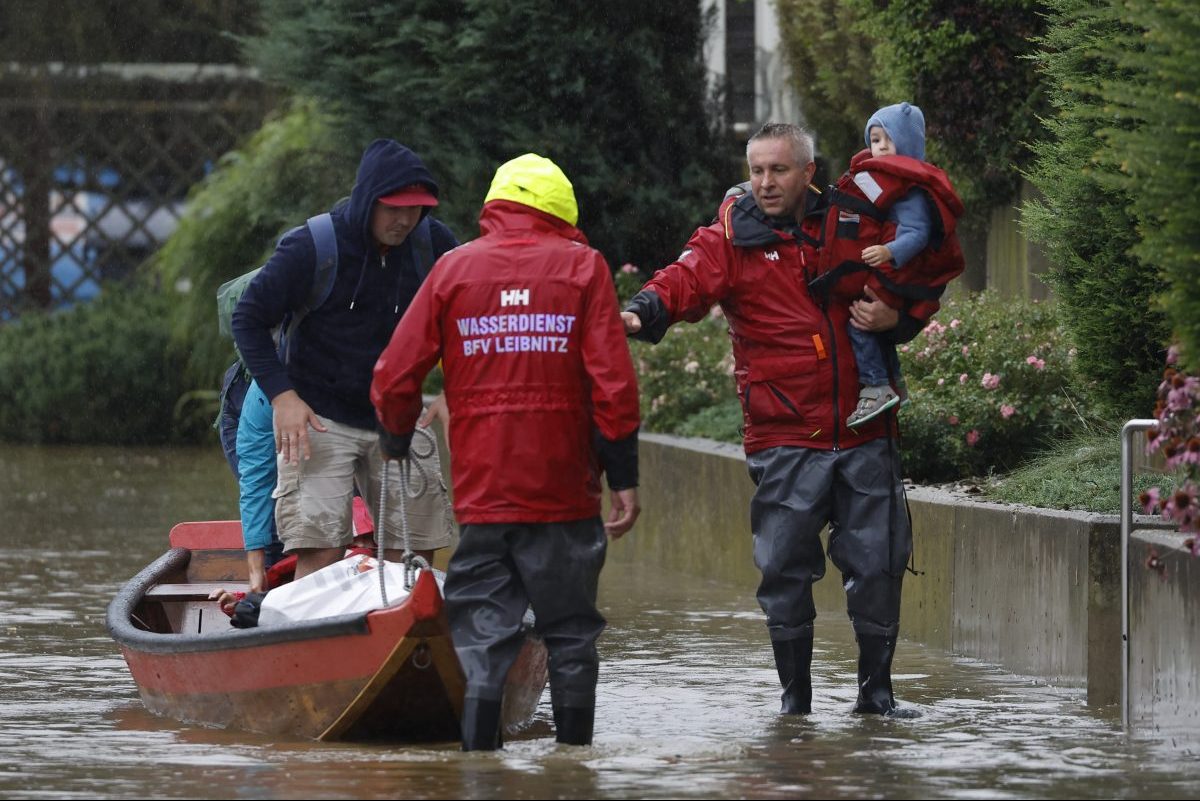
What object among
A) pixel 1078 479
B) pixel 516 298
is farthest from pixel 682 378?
pixel 516 298

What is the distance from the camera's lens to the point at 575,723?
7262 mm

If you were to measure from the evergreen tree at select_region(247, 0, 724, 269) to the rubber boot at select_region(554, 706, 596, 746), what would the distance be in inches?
452

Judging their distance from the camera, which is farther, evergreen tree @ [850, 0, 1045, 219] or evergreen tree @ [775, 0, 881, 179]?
evergreen tree @ [775, 0, 881, 179]

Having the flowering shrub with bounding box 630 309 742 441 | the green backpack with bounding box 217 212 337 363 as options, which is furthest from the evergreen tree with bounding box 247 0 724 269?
the green backpack with bounding box 217 212 337 363

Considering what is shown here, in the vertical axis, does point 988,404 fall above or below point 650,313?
below

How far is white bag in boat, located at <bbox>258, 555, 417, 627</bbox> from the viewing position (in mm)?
7820

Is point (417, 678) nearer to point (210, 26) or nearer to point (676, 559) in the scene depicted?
point (676, 559)

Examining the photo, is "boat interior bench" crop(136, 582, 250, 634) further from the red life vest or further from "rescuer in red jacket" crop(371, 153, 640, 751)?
the red life vest

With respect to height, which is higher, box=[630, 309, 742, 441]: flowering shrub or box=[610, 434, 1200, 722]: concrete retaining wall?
box=[630, 309, 742, 441]: flowering shrub

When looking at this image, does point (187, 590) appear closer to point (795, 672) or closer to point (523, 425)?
point (795, 672)

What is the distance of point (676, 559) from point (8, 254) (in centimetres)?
1618

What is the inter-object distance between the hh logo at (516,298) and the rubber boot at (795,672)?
5.65 feet

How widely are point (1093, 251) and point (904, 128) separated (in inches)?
69.4

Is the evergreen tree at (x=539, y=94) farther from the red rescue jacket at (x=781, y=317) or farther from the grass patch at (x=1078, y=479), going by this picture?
the red rescue jacket at (x=781, y=317)
